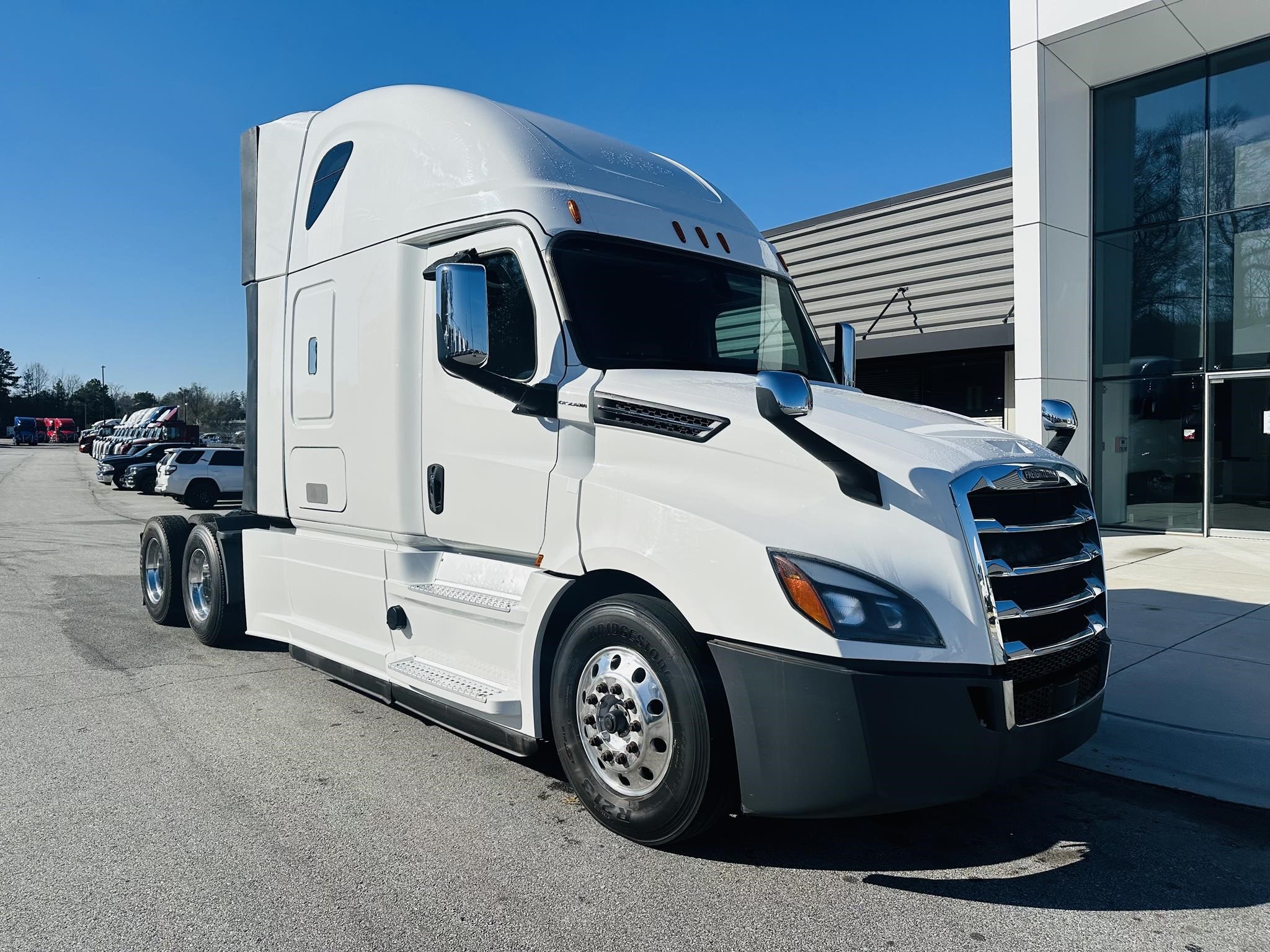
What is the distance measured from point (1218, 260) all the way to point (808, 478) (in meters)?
12.7

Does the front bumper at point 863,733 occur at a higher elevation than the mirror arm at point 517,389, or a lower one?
lower

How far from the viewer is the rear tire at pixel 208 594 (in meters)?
6.96

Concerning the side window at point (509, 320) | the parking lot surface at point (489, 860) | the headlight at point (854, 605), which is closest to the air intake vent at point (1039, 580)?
the headlight at point (854, 605)

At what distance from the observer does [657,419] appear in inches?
150

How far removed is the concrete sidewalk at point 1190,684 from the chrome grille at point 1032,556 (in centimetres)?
144

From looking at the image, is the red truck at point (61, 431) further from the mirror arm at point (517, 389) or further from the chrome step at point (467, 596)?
the mirror arm at point (517, 389)

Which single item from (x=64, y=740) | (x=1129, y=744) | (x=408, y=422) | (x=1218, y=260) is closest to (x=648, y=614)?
(x=408, y=422)

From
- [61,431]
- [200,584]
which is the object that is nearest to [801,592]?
[200,584]

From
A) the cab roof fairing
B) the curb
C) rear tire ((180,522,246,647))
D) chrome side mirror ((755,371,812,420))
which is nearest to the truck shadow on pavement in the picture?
the curb

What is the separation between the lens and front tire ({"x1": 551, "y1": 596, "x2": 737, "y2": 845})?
11.4ft

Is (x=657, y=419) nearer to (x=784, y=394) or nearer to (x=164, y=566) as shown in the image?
(x=784, y=394)

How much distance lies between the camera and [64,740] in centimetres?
507

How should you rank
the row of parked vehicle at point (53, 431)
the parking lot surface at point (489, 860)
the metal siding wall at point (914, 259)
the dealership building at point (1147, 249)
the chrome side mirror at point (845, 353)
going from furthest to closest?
the row of parked vehicle at point (53, 431) < the metal siding wall at point (914, 259) < the dealership building at point (1147, 249) < the chrome side mirror at point (845, 353) < the parking lot surface at point (489, 860)

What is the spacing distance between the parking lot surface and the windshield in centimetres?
201
